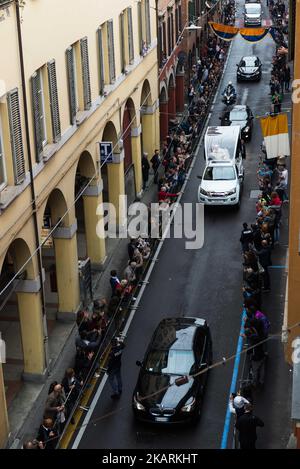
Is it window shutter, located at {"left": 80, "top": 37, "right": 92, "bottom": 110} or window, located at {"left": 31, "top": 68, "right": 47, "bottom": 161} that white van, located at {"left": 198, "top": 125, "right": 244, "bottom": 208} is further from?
window, located at {"left": 31, "top": 68, "right": 47, "bottom": 161}

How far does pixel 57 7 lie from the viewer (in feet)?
88.6

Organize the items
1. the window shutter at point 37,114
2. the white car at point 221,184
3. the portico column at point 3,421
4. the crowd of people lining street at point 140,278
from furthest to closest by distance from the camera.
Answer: the white car at point 221,184 → the window shutter at point 37,114 → the portico column at point 3,421 → the crowd of people lining street at point 140,278

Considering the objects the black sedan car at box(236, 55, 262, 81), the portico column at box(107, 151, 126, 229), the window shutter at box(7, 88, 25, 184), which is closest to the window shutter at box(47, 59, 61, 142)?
the window shutter at box(7, 88, 25, 184)

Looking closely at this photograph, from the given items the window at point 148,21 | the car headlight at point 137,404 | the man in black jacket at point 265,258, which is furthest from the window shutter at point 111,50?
the car headlight at point 137,404

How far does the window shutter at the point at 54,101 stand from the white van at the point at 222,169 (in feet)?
42.1

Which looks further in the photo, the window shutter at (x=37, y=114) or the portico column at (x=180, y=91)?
the portico column at (x=180, y=91)

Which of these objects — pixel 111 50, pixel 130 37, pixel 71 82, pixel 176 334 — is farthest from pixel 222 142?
pixel 176 334

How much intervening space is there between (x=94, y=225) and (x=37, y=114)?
8171 mm

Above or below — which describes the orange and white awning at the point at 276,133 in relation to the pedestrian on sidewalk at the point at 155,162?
above

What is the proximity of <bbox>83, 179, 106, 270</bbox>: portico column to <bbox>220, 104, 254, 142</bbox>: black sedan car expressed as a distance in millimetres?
17820

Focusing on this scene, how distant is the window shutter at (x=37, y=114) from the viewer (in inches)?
974

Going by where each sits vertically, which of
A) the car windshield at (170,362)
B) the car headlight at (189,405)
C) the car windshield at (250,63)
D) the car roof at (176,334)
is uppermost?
the car roof at (176,334)

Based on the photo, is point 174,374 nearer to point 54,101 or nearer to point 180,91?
point 54,101

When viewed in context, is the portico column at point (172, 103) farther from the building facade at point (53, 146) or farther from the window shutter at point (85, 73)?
the window shutter at point (85, 73)
